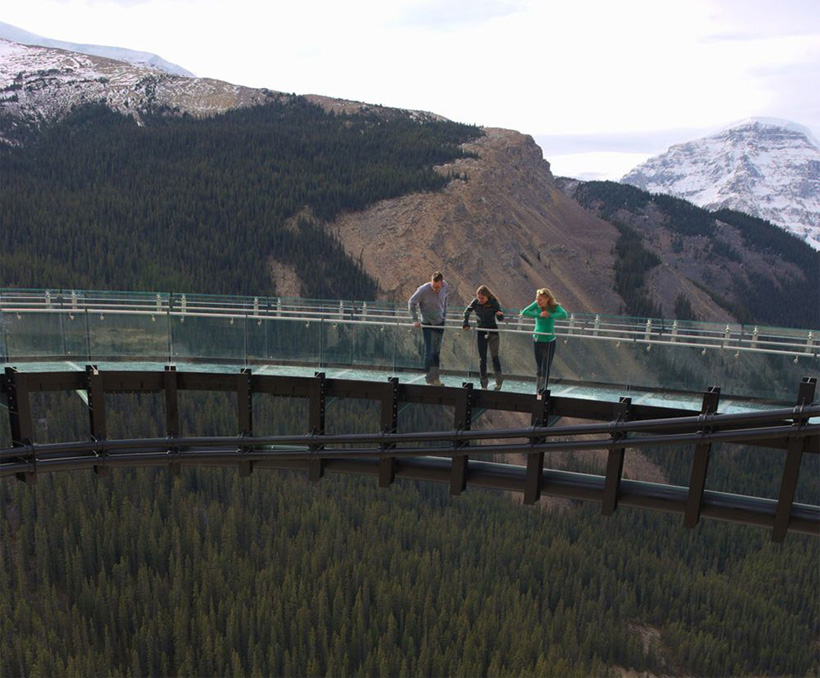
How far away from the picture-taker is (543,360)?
1597cm

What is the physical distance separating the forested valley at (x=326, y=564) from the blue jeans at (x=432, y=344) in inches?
1745

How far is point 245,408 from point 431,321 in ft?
13.9

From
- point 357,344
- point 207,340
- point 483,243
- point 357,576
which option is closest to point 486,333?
point 357,344

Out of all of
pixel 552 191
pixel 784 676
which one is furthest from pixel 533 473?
pixel 552 191

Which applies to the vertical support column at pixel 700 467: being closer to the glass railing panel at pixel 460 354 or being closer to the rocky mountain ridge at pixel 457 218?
the glass railing panel at pixel 460 354

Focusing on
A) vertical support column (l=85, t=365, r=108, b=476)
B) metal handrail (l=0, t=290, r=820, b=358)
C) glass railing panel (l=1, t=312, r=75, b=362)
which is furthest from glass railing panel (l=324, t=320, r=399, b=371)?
metal handrail (l=0, t=290, r=820, b=358)

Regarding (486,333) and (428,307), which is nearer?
(486,333)

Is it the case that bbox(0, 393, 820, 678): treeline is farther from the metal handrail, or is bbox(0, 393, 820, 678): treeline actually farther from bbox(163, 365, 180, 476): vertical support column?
bbox(163, 365, 180, 476): vertical support column

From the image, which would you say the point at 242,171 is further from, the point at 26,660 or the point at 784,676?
the point at 784,676

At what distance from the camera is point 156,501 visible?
71062 mm

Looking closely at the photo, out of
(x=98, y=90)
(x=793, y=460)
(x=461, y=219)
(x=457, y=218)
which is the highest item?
(x=98, y=90)

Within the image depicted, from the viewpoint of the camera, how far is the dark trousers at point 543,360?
1591 centimetres

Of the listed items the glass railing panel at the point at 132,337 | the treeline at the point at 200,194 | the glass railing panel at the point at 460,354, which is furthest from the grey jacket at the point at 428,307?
the treeline at the point at 200,194

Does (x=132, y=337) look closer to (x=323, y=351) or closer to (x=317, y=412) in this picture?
(x=323, y=351)
